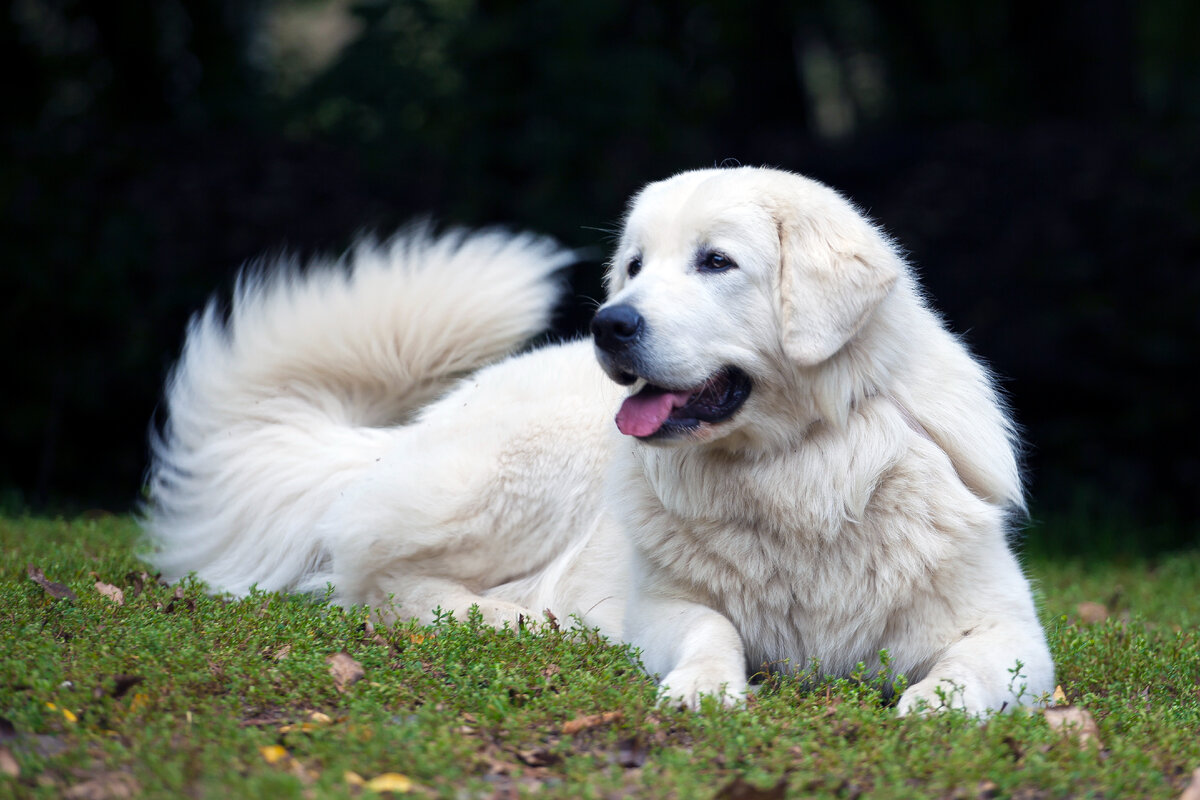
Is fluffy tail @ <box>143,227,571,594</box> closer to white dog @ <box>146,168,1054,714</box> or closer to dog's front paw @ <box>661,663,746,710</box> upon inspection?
white dog @ <box>146,168,1054,714</box>

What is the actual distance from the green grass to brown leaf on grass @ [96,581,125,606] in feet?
0.20

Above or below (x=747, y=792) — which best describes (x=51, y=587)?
below

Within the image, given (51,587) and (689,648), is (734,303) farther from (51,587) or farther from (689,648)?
(51,587)

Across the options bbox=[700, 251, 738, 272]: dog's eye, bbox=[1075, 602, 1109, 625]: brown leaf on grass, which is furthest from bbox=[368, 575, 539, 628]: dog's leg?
bbox=[1075, 602, 1109, 625]: brown leaf on grass

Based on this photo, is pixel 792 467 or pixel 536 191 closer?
pixel 792 467

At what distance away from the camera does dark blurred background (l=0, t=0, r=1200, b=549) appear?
7.21 m

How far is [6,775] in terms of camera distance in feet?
7.30

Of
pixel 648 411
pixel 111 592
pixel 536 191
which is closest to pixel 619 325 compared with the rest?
pixel 648 411

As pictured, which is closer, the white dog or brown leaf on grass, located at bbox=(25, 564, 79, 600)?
the white dog

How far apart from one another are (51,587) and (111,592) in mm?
175

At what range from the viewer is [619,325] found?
3121 millimetres

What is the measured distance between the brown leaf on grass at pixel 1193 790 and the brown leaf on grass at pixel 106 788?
6.42 ft

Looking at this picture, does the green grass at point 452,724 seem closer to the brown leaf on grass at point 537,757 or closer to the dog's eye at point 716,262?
the brown leaf on grass at point 537,757

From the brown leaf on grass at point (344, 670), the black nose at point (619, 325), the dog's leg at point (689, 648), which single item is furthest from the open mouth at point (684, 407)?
the brown leaf on grass at point (344, 670)
